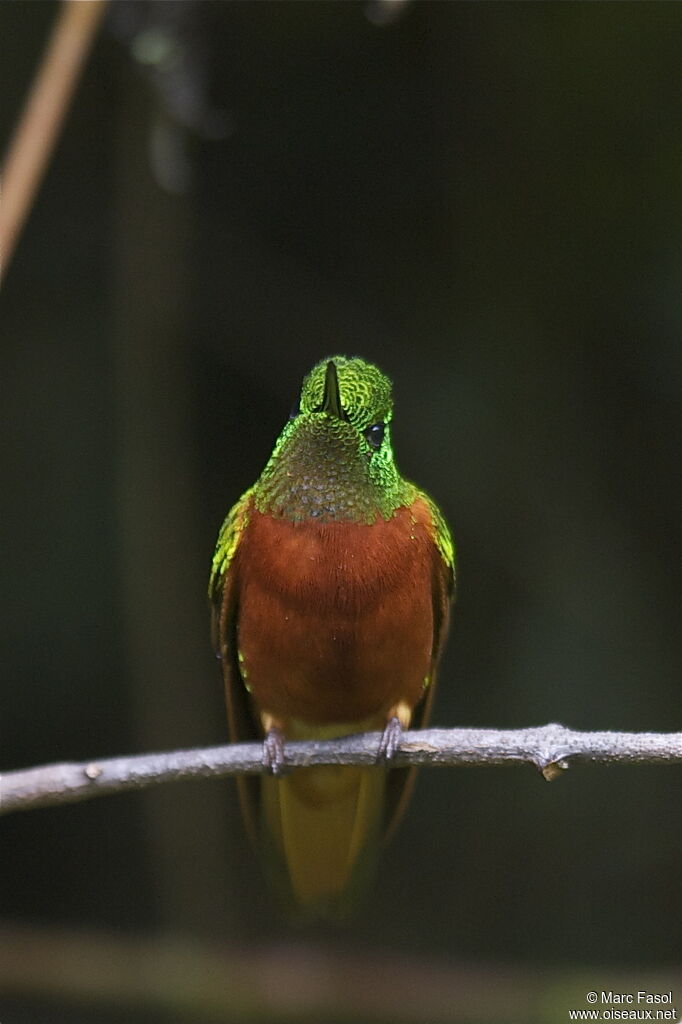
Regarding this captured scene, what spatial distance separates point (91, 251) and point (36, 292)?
22cm

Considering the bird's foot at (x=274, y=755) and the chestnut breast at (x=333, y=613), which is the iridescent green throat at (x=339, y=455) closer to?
the chestnut breast at (x=333, y=613)

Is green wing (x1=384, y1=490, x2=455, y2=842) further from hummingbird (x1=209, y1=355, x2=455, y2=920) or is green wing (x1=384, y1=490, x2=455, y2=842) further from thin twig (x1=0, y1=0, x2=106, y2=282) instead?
thin twig (x1=0, y1=0, x2=106, y2=282)

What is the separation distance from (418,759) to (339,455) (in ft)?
2.28

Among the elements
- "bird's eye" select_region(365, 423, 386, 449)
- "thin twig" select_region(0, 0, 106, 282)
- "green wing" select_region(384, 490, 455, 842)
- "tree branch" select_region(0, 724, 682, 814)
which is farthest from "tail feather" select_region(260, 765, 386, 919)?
"thin twig" select_region(0, 0, 106, 282)

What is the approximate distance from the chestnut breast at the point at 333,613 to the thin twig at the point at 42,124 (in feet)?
2.75

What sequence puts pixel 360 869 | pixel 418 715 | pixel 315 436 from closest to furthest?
pixel 315 436
pixel 418 715
pixel 360 869

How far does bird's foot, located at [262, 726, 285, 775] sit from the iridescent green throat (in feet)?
1.66

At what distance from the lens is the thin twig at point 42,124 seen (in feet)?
6.00

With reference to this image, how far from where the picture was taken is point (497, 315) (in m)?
3.38

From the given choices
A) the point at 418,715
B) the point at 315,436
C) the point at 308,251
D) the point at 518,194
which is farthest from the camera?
the point at 308,251

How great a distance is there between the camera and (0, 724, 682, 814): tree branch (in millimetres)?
1878

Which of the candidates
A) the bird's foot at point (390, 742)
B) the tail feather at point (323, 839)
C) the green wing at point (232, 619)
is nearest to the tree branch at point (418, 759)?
the bird's foot at point (390, 742)

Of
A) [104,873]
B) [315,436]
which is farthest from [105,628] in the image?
[315,436]

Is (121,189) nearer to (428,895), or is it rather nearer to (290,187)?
(290,187)
